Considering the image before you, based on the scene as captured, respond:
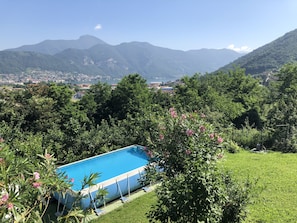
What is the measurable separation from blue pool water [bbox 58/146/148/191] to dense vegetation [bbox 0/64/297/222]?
1.79 feet

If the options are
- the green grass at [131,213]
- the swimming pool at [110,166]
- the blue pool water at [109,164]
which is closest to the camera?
the green grass at [131,213]

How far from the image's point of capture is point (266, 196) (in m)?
6.46

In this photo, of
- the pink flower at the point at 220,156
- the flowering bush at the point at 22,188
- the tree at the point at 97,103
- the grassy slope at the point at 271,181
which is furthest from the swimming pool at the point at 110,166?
the tree at the point at 97,103

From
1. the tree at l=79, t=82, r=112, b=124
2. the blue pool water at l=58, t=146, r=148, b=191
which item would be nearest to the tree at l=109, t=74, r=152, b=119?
the tree at l=79, t=82, r=112, b=124

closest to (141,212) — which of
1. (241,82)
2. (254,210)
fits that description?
(254,210)

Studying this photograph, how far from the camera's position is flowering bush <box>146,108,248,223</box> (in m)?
2.98

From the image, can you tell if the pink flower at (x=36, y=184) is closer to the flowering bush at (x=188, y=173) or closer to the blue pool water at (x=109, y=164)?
the flowering bush at (x=188, y=173)

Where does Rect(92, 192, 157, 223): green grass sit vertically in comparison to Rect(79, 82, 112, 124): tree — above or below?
below

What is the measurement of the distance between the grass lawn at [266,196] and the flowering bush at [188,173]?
577 mm

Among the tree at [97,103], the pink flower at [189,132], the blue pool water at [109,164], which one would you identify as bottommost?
the blue pool water at [109,164]

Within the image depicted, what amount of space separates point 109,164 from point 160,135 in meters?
7.63

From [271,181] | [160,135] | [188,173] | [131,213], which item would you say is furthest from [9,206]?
[271,181]

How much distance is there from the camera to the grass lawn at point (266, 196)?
5504mm

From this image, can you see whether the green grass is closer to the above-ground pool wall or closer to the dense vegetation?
the dense vegetation
